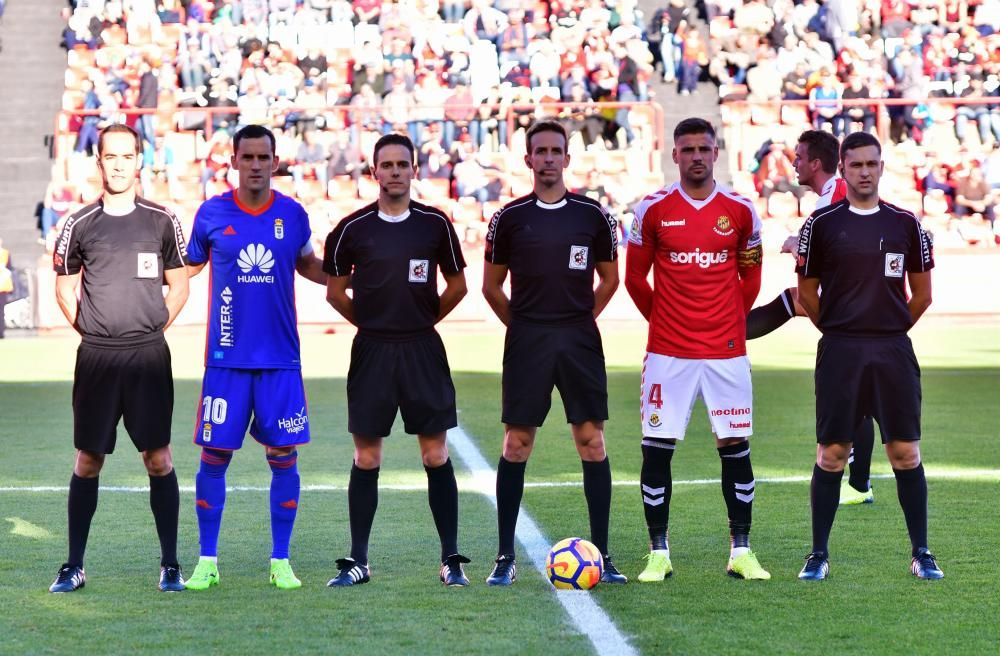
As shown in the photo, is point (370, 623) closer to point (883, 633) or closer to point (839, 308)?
point (883, 633)

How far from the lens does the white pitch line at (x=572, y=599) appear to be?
5.48 metres

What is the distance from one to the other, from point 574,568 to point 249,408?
156 centimetres

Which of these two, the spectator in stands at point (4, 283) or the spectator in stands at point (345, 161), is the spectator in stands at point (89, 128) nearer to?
the spectator in stands at point (4, 283)

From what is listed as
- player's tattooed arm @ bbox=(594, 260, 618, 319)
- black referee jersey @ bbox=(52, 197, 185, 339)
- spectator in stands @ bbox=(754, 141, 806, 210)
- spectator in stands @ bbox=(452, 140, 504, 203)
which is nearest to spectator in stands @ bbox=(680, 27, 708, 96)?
spectator in stands @ bbox=(754, 141, 806, 210)

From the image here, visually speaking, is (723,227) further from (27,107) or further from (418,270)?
(27,107)

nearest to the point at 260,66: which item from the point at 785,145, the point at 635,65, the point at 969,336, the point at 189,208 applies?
the point at 189,208

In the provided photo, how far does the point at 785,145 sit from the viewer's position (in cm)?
2534

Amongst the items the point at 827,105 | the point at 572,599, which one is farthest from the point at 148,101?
the point at 572,599

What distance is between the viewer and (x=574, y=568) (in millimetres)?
6309

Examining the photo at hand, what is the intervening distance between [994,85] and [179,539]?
2247cm

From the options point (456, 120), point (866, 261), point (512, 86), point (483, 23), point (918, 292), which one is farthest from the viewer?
point (483, 23)

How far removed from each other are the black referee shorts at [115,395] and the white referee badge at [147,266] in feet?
0.94

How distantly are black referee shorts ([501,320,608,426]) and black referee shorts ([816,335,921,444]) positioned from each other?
999mm

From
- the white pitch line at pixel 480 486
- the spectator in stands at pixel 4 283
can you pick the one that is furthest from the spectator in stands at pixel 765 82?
the white pitch line at pixel 480 486
